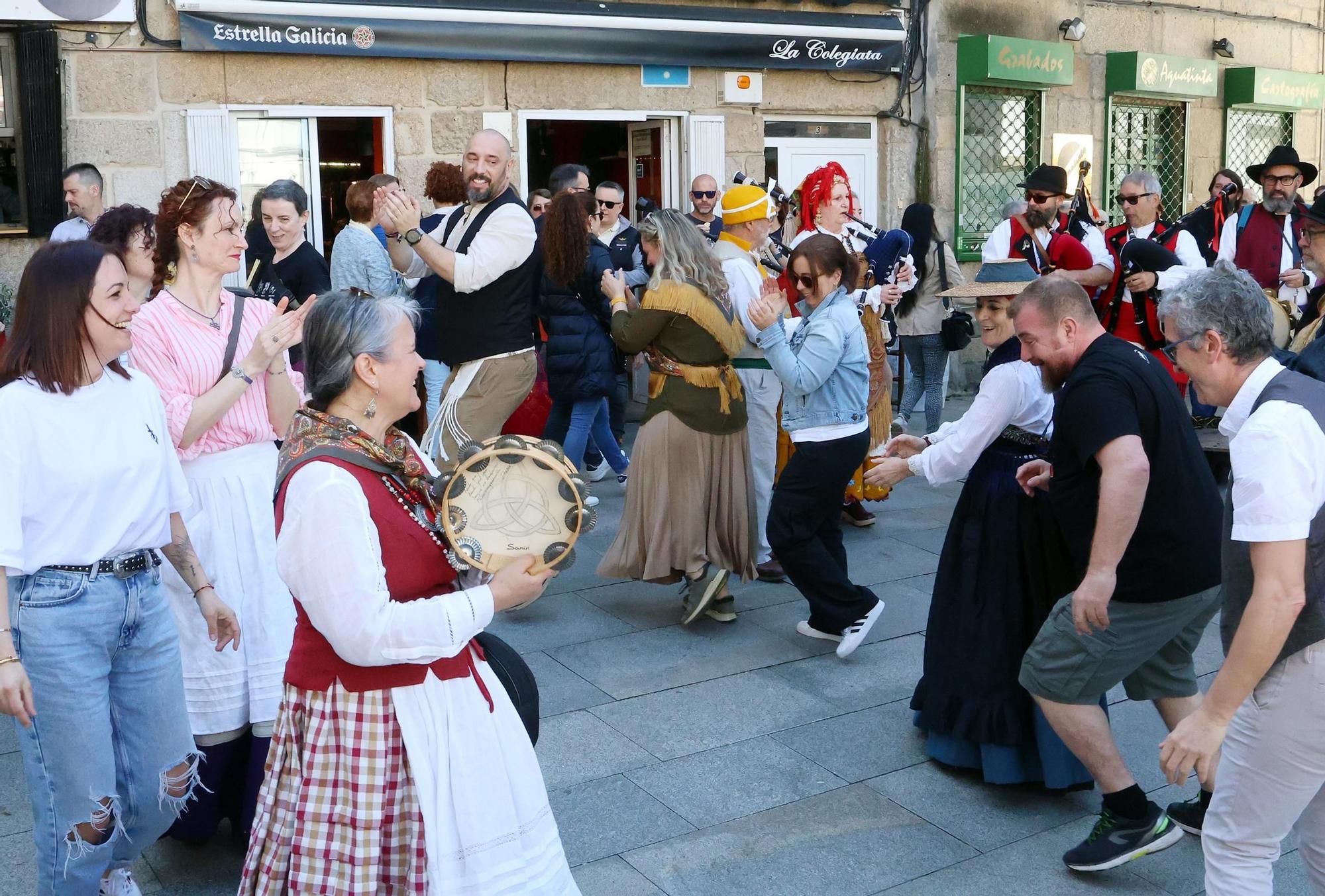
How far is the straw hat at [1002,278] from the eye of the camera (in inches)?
173

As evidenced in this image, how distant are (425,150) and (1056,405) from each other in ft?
22.7

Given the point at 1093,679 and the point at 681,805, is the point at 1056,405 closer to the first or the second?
the point at 1093,679

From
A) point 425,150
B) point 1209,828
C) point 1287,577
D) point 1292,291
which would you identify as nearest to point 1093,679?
point 1209,828

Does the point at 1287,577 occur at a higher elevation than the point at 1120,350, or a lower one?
lower

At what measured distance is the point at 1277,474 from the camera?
8.93 feet

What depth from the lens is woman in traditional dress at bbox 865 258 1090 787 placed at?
4.19 m

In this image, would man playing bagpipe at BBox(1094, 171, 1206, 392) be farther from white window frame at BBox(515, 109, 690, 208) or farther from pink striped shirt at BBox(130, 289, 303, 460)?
pink striped shirt at BBox(130, 289, 303, 460)

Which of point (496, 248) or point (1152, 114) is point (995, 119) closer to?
point (1152, 114)

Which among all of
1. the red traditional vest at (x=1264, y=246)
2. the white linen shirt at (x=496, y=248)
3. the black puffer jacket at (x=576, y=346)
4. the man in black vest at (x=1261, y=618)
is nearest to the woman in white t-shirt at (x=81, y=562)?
the man in black vest at (x=1261, y=618)

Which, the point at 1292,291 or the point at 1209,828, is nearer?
the point at 1209,828

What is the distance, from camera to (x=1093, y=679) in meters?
3.70

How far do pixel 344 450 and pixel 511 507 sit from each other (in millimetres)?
346

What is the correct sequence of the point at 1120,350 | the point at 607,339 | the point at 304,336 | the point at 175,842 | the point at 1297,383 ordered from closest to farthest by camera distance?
the point at 304,336 < the point at 1297,383 < the point at 1120,350 < the point at 175,842 < the point at 607,339

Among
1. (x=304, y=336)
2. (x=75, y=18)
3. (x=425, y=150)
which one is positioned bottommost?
(x=304, y=336)
